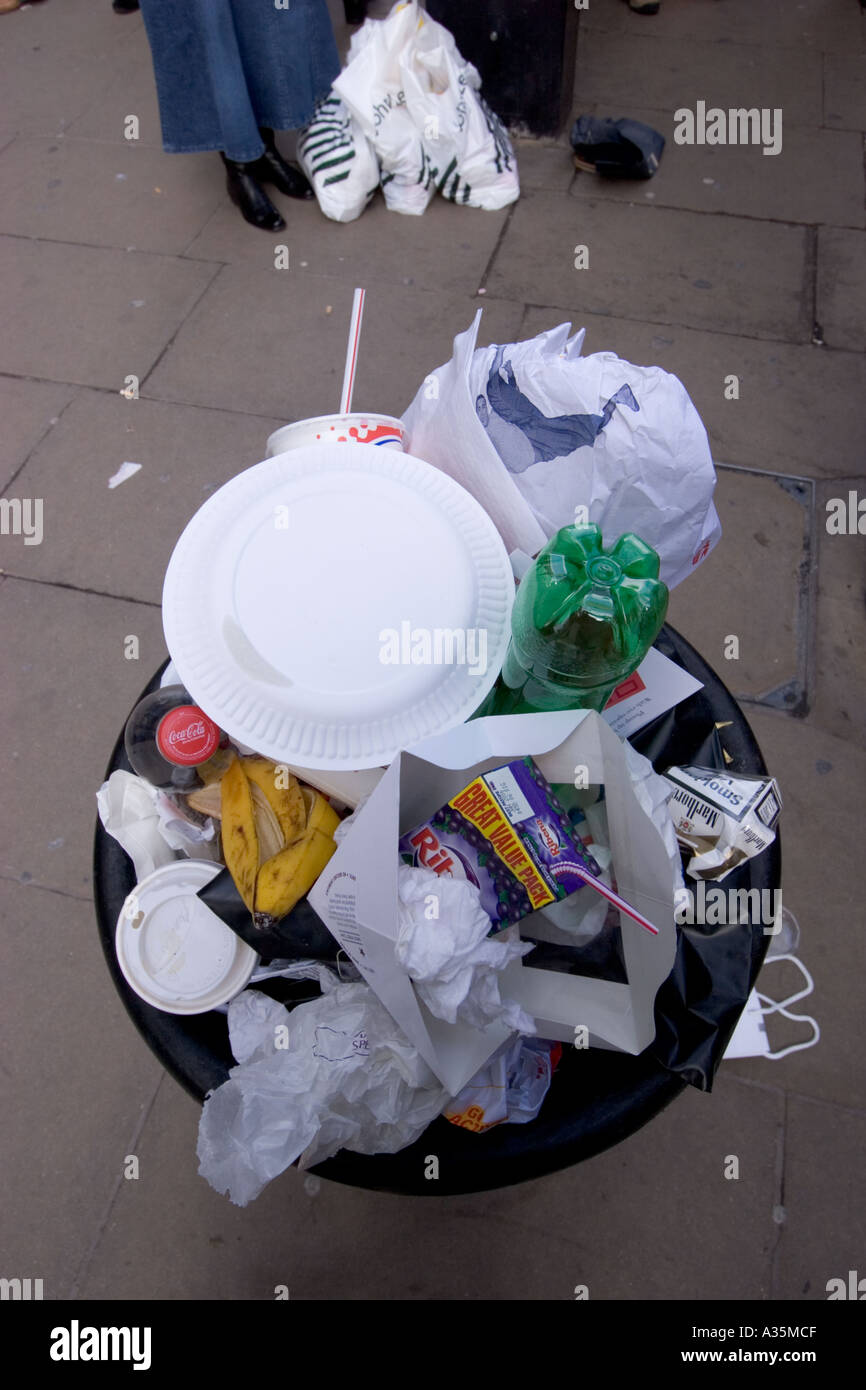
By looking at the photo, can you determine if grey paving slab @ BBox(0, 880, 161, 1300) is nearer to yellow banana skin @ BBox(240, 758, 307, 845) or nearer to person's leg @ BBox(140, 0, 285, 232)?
yellow banana skin @ BBox(240, 758, 307, 845)

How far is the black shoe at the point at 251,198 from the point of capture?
2.99 m

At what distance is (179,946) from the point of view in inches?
41.0

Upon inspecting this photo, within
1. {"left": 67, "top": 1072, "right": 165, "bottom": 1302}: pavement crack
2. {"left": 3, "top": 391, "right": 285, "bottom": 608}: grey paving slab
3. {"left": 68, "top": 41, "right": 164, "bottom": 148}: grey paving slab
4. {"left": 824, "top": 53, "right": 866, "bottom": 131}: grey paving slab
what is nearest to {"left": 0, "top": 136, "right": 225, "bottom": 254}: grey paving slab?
{"left": 68, "top": 41, "right": 164, "bottom": 148}: grey paving slab

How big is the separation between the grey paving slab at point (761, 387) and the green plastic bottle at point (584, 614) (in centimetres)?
174

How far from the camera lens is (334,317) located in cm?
284

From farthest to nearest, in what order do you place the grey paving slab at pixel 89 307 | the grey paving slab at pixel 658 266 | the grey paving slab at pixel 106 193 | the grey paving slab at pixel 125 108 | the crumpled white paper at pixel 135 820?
the grey paving slab at pixel 125 108 < the grey paving slab at pixel 106 193 < the grey paving slab at pixel 658 266 < the grey paving slab at pixel 89 307 < the crumpled white paper at pixel 135 820

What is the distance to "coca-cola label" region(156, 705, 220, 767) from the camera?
967 millimetres

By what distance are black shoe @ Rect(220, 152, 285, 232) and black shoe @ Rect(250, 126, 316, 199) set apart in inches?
1.7

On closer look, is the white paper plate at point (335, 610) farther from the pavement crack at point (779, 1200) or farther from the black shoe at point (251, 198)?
the black shoe at point (251, 198)

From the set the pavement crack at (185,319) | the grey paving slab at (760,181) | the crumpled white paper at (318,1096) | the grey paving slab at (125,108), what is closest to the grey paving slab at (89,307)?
the pavement crack at (185,319)

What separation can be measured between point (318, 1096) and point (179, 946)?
0.27 meters
